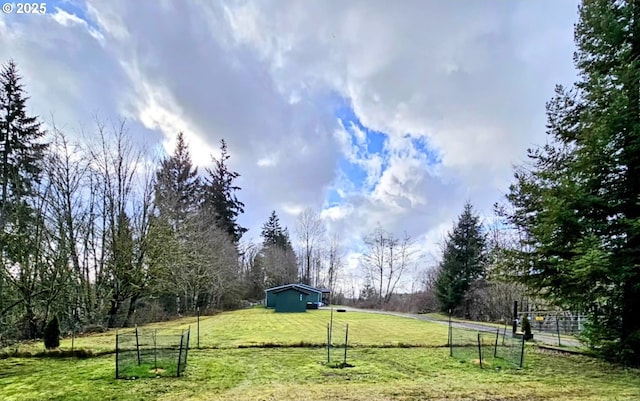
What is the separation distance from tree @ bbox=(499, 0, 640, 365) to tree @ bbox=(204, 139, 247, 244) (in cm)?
2857

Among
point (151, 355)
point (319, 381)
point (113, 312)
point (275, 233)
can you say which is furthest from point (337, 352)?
point (275, 233)

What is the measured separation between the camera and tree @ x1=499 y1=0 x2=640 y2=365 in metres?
7.81

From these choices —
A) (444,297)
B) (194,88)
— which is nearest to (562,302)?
(194,88)

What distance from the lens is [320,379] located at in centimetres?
689

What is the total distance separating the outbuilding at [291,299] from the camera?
28.4 m

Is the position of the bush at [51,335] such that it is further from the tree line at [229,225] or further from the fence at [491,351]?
the fence at [491,351]

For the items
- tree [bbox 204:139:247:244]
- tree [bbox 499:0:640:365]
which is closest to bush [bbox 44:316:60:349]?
tree [bbox 499:0:640:365]

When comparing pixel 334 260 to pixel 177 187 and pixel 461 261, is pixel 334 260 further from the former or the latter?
pixel 177 187

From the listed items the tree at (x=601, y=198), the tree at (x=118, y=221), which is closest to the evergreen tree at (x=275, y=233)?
the tree at (x=118, y=221)

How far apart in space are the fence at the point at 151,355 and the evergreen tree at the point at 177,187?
13752 millimetres

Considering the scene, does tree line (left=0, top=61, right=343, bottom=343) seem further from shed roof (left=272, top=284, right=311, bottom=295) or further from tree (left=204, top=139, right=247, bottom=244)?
tree (left=204, top=139, right=247, bottom=244)

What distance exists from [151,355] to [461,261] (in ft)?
77.4

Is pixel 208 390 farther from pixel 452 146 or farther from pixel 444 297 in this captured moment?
pixel 444 297

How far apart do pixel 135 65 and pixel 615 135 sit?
14173mm
